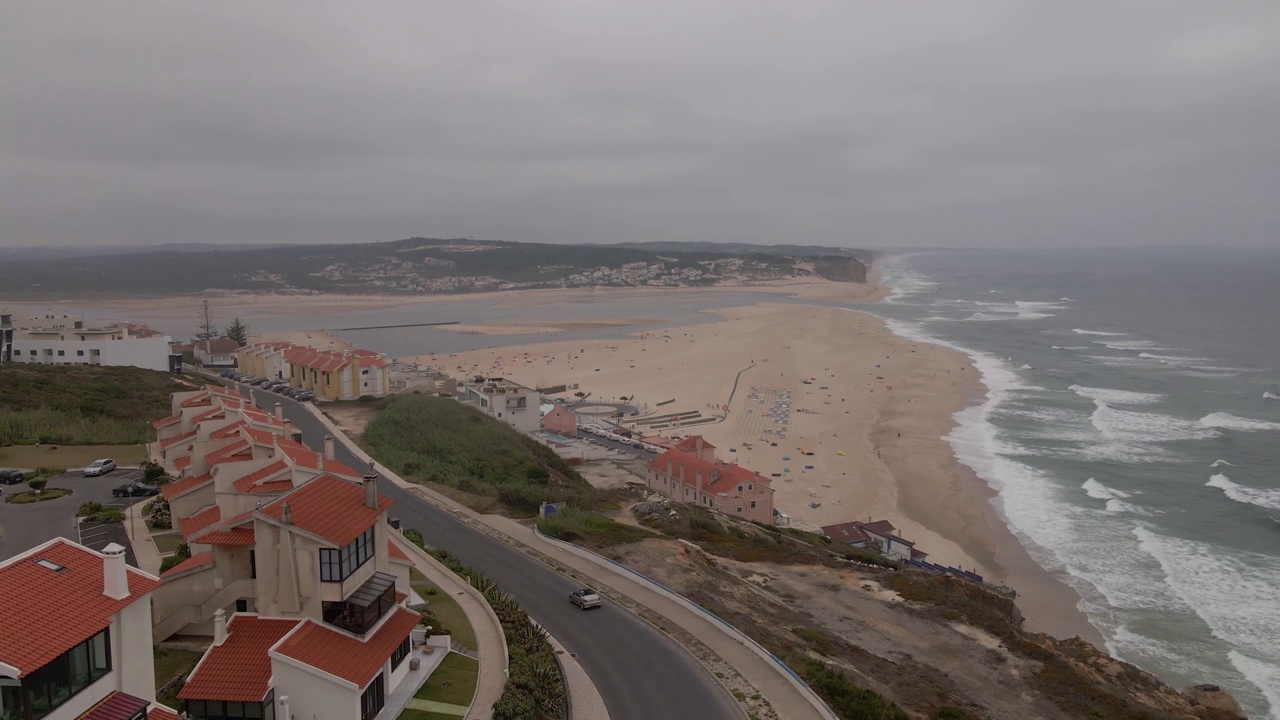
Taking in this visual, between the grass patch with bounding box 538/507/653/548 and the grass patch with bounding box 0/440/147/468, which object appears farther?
the grass patch with bounding box 0/440/147/468

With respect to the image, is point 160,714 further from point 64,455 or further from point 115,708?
point 64,455

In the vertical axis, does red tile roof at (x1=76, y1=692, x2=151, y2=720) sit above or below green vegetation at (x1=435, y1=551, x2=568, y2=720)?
above

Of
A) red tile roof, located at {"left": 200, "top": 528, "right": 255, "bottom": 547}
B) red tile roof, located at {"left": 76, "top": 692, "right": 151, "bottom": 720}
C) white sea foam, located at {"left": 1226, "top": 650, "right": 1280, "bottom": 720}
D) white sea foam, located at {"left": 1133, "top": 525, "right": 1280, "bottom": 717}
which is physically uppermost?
red tile roof, located at {"left": 200, "top": 528, "right": 255, "bottom": 547}

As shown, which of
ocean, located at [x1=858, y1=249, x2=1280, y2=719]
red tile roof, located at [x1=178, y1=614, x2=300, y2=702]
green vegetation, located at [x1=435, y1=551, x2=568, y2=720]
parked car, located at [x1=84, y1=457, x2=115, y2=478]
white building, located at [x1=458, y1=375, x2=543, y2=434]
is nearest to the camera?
red tile roof, located at [x1=178, y1=614, x2=300, y2=702]

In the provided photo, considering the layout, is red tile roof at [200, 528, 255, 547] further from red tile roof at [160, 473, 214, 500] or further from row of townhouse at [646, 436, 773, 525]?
row of townhouse at [646, 436, 773, 525]

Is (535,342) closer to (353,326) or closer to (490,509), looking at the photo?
(353,326)

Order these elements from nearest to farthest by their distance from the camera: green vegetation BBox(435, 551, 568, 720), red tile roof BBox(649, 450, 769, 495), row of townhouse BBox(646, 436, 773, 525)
Answer: green vegetation BBox(435, 551, 568, 720) < row of townhouse BBox(646, 436, 773, 525) < red tile roof BBox(649, 450, 769, 495)

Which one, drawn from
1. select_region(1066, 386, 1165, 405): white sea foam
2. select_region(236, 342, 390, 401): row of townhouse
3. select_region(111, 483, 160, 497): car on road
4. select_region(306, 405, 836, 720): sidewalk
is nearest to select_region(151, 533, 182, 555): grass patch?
select_region(111, 483, 160, 497): car on road
